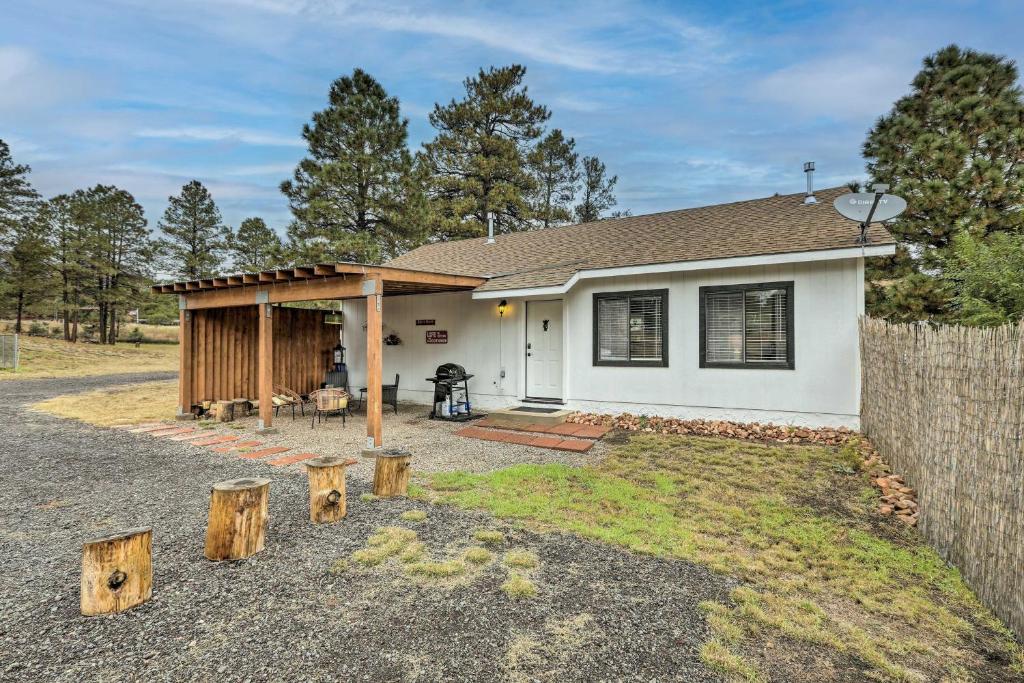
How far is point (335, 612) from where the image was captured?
2662 mm

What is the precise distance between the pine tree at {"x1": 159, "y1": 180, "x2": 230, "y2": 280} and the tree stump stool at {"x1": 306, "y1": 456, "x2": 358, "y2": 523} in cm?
3275

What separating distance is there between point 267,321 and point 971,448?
848cm

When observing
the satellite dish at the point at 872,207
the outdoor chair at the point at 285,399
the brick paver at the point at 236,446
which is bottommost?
the brick paver at the point at 236,446

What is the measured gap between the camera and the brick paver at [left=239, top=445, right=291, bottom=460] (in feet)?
20.5

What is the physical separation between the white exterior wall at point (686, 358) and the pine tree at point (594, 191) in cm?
1681

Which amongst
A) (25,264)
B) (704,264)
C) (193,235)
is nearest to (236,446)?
(704,264)

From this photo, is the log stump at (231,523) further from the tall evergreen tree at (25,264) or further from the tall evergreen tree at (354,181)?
the tall evergreen tree at (25,264)

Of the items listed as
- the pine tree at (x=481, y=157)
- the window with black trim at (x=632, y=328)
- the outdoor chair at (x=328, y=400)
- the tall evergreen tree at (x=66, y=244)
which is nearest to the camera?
the window with black trim at (x=632, y=328)

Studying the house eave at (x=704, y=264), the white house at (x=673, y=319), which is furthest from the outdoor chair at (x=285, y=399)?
the house eave at (x=704, y=264)

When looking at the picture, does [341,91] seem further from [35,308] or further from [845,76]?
[35,308]

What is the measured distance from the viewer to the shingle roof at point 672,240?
7020 mm

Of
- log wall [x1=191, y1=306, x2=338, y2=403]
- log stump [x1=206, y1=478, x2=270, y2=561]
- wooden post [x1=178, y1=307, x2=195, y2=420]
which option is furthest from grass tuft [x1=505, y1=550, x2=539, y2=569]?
log wall [x1=191, y1=306, x2=338, y2=403]

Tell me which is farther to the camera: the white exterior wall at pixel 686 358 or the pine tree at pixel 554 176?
the pine tree at pixel 554 176

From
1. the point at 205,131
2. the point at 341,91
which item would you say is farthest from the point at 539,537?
the point at 341,91
